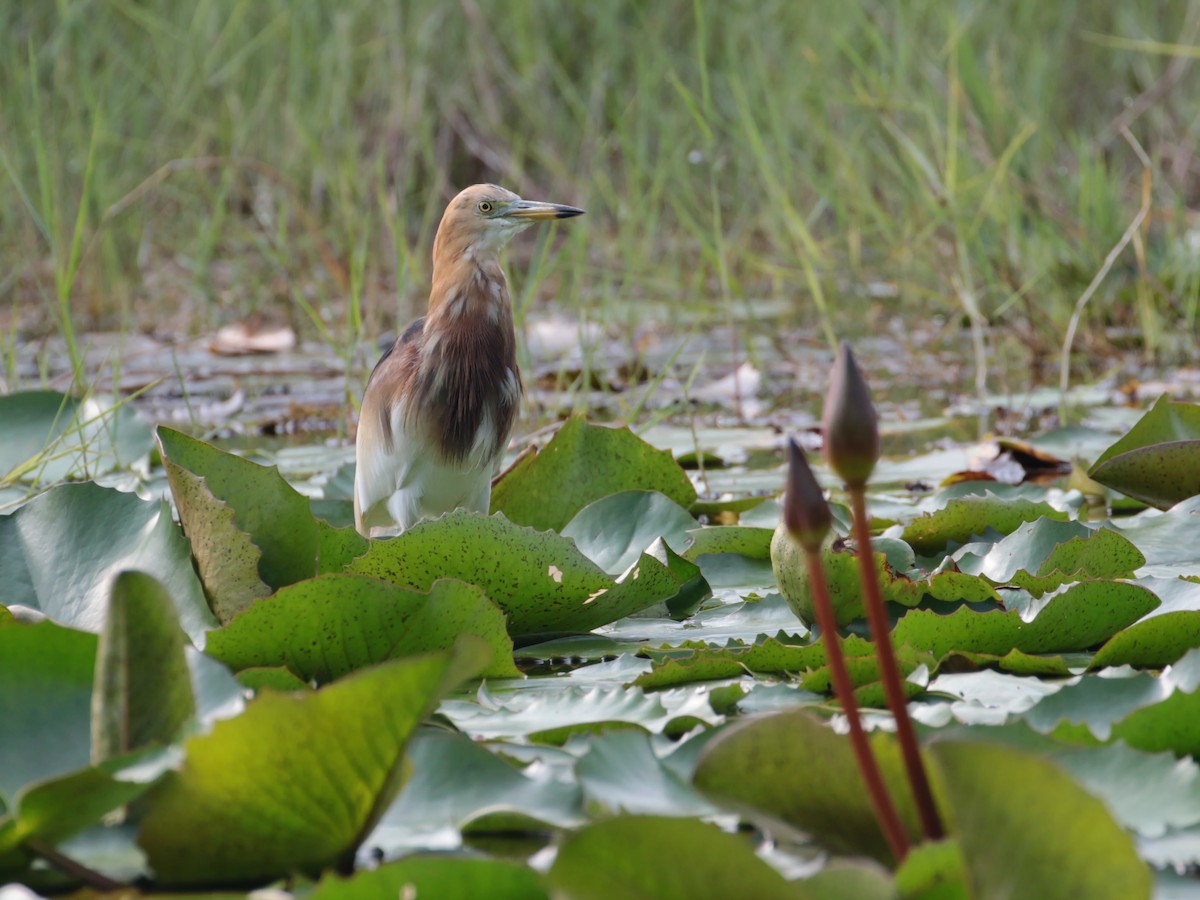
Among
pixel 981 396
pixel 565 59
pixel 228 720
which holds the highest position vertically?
pixel 565 59

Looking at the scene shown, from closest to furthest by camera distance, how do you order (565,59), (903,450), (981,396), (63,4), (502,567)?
(502,567), (903,450), (981,396), (63,4), (565,59)

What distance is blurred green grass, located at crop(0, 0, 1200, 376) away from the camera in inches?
199

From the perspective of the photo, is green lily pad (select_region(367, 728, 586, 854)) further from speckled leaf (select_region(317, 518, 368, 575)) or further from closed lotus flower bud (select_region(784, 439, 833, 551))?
speckled leaf (select_region(317, 518, 368, 575))

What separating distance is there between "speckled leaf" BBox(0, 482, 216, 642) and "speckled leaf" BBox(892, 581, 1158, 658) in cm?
85

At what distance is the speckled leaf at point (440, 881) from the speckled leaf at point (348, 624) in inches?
25.2

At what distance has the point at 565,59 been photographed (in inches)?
309

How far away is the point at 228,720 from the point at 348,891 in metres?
0.19

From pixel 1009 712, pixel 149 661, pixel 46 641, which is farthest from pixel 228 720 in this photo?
pixel 1009 712

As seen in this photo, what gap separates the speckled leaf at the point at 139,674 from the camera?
3.89 ft

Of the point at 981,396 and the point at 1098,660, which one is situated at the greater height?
the point at 1098,660

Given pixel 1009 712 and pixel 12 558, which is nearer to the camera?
pixel 1009 712

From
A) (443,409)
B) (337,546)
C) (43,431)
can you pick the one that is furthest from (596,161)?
(337,546)

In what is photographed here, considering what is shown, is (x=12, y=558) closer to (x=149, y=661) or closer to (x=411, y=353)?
(x=149, y=661)

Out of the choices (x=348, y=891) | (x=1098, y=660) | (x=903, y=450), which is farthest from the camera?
(x=903, y=450)
